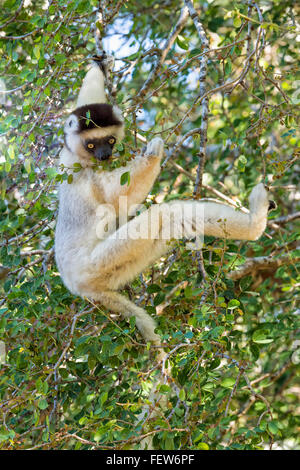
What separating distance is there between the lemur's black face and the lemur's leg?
0.78 metres

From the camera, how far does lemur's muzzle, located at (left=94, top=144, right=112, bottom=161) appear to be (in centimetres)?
433

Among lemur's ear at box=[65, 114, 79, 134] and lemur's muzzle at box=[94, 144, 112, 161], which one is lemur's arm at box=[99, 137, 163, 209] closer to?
lemur's muzzle at box=[94, 144, 112, 161]

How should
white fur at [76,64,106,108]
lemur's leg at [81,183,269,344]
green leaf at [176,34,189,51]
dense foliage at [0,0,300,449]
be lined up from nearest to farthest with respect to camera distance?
A: dense foliage at [0,0,300,449], lemur's leg at [81,183,269,344], green leaf at [176,34,189,51], white fur at [76,64,106,108]

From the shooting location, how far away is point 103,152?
4348mm

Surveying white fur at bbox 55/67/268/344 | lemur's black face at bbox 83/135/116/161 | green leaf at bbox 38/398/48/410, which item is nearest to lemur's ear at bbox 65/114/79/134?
white fur at bbox 55/67/268/344

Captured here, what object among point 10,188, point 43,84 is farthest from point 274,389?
point 43,84

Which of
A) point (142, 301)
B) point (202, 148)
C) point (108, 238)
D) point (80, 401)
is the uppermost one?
point (202, 148)

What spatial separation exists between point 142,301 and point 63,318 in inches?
28.7

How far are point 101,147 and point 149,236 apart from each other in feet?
3.53

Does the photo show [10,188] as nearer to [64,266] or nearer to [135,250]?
[64,266]

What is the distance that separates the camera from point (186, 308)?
3863mm

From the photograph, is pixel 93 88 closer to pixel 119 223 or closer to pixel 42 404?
pixel 119 223

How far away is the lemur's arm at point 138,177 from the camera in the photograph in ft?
13.4

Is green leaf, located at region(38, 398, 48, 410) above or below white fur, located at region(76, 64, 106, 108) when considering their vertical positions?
below
